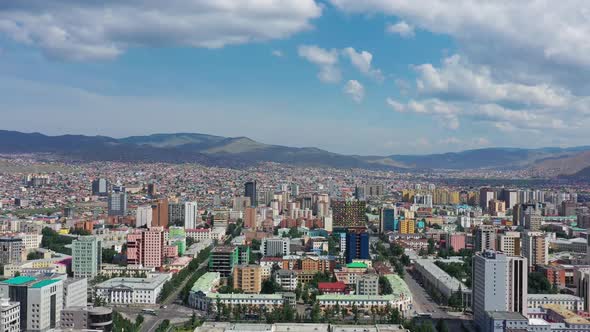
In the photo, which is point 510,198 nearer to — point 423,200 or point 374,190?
point 423,200

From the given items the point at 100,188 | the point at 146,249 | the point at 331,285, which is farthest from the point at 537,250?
the point at 100,188

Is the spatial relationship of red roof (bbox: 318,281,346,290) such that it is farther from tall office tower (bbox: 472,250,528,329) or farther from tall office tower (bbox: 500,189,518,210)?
tall office tower (bbox: 500,189,518,210)

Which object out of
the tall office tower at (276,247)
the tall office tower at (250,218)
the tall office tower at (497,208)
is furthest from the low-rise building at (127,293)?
the tall office tower at (497,208)

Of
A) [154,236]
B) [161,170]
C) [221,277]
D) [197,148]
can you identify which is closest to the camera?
[221,277]

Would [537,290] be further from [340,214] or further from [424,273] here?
[340,214]

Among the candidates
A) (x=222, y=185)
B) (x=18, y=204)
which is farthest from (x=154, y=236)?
(x=222, y=185)
